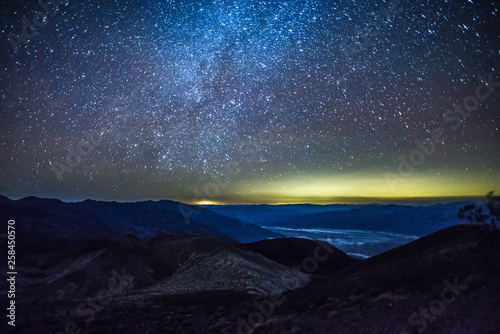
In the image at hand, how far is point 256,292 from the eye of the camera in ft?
87.0

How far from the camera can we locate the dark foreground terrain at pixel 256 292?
1464 centimetres

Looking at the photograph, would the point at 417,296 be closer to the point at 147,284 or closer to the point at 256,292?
the point at 256,292

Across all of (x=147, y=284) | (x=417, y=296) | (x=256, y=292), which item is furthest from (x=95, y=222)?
(x=417, y=296)

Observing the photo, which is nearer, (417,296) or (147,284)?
(417,296)

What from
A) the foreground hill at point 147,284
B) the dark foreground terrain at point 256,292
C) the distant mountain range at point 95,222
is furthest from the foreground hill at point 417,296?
the distant mountain range at point 95,222

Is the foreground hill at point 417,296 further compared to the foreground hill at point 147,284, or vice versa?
the foreground hill at point 147,284

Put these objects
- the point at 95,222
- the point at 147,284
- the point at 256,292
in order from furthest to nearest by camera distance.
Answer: the point at 95,222, the point at 147,284, the point at 256,292

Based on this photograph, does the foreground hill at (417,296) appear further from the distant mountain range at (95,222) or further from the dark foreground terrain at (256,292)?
the distant mountain range at (95,222)

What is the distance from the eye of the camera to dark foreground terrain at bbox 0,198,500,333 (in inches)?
576

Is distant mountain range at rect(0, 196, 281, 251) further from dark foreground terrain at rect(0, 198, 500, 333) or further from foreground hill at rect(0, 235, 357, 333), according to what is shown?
dark foreground terrain at rect(0, 198, 500, 333)

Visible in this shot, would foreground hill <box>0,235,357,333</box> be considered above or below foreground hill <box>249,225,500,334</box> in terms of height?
below

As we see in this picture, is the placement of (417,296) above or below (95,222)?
above

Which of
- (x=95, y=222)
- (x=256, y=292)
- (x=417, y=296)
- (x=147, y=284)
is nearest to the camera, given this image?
(x=417, y=296)

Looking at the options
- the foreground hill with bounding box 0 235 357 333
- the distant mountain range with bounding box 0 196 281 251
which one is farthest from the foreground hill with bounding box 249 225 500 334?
the distant mountain range with bounding box 0 196 281 251
